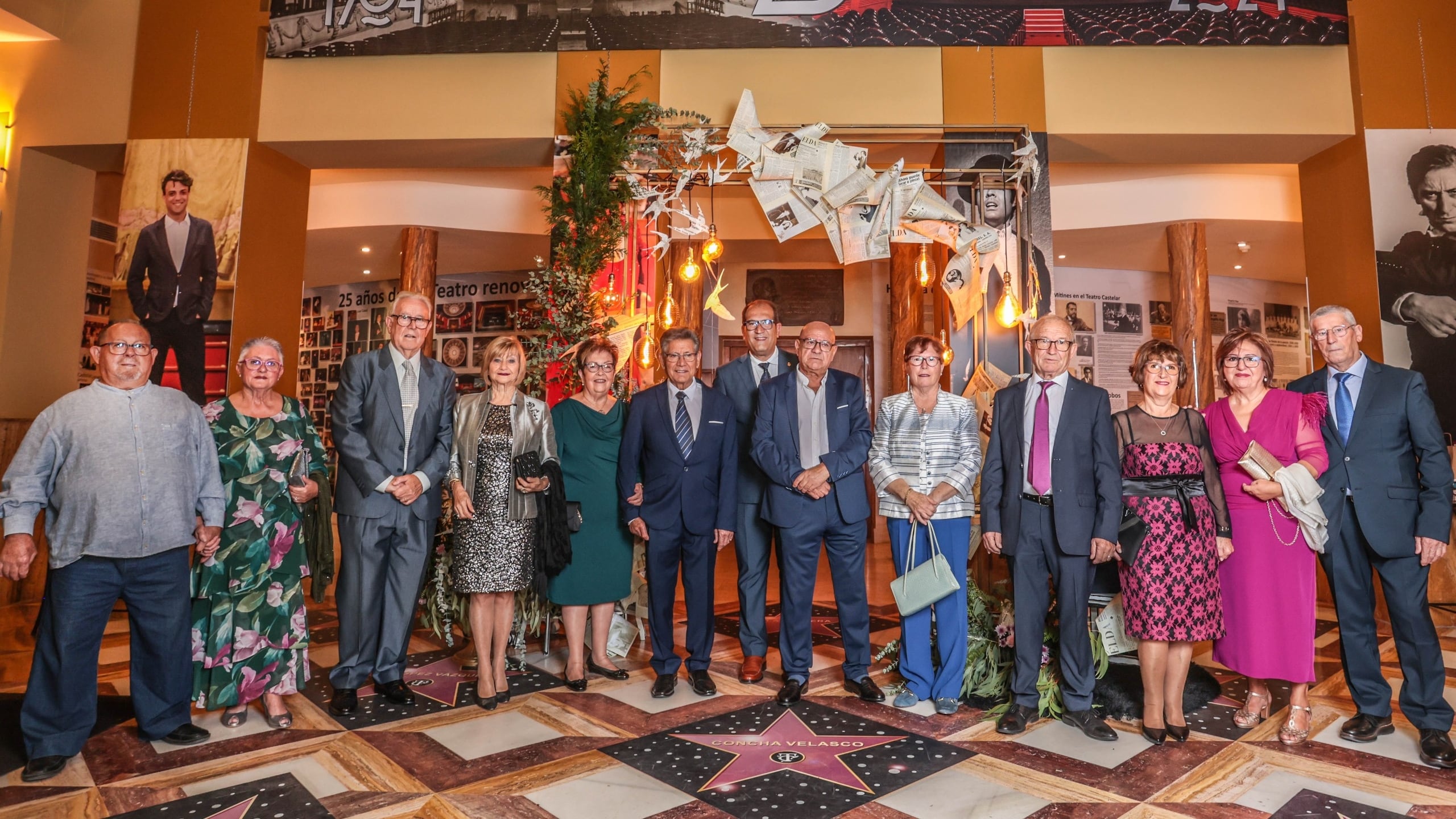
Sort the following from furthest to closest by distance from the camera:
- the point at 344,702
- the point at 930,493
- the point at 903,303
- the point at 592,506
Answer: the point at 903,303, the point at 592,506, the point at 930,493, the point at 344,702

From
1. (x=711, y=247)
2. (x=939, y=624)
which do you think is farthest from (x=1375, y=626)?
(x=711, y=247)

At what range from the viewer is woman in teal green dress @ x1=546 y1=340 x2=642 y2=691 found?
3789 millimetres

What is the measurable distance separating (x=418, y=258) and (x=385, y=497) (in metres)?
5.82

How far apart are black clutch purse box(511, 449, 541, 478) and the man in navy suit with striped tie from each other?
438mm

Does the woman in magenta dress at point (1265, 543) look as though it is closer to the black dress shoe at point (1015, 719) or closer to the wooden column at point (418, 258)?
the black dress shoe at point (1015, 719)

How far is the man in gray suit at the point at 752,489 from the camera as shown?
378 centimetres

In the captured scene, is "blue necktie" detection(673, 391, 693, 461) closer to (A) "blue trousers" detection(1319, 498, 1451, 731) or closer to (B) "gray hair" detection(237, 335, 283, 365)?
(B) "gray hair" detection(237, 335, 283, 365)

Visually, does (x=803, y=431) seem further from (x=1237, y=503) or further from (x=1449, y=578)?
(x=1449, y=578)

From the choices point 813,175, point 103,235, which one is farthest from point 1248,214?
point 103,235

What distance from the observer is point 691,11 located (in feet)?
17.9

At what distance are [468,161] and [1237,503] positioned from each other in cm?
557

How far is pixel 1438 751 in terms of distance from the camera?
283cm

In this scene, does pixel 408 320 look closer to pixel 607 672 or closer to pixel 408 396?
pixel 408 396

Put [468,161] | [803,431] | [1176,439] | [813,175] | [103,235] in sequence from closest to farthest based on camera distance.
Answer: [1176,439], [803,431], [813,175], [468,161], [103,235]
